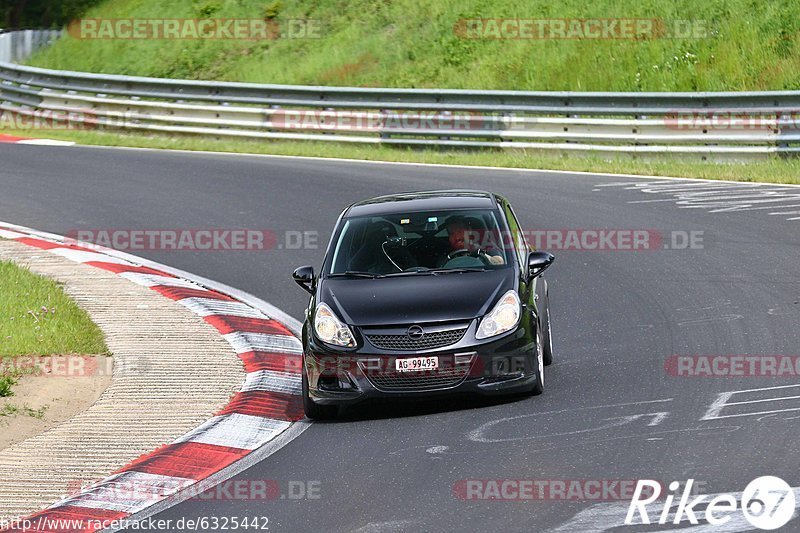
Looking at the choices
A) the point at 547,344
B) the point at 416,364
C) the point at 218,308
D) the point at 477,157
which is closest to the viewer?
the point at 416,364

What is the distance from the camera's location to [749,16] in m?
25.9

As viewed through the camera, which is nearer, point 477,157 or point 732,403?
point 732,403

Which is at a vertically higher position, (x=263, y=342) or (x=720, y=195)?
(x=720, y=195)

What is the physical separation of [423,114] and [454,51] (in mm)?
5140

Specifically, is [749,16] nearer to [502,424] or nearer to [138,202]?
[138,202]

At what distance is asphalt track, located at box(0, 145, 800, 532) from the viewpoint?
7217 millimetres

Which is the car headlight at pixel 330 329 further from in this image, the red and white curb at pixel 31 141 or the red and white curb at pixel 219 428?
the red and white curb at pixel 31 141

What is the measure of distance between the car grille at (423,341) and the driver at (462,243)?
105 cm

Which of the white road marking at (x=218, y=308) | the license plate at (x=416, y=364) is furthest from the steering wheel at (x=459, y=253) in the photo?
the white road marking at (x=218, y=308)

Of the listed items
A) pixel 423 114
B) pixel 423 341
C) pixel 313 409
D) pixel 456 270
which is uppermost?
pixel 423 114

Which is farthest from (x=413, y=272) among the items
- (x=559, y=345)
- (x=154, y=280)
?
(x=154, y=280)

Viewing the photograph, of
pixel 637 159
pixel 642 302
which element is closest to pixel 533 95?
pixel 637 159

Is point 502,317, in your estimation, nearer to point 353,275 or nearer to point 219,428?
point 353,275

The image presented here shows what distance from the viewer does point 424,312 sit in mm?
9195
